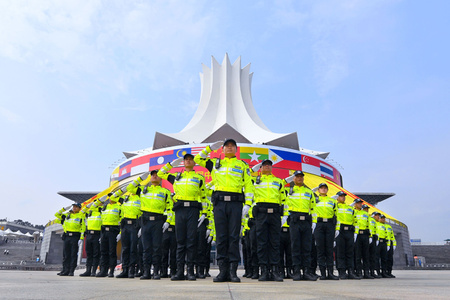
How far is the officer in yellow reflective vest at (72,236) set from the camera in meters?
9.56

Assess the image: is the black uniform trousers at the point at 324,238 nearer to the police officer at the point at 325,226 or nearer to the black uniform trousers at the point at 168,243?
the police officer at the point at 325,226

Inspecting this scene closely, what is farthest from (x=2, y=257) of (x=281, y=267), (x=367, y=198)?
(x=367, y=198)

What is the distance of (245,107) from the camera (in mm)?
42688

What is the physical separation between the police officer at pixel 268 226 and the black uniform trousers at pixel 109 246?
15.1 feet

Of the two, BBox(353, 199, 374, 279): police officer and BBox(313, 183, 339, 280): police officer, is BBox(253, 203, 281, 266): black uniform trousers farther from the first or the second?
BBox(353, 199, 374, 279): police officer

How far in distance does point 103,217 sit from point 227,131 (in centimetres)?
2969

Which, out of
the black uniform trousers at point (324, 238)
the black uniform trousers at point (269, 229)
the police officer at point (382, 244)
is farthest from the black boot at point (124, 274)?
the police officer at point (382, 244)

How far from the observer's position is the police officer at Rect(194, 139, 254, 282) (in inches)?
219

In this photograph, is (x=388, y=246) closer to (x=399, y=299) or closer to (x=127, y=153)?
(x=399, y=299)

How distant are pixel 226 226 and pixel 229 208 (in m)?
0.31

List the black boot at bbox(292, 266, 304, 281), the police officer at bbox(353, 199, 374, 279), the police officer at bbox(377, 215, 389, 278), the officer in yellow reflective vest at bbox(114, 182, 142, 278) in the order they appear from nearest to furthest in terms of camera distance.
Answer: the black boot at bbox(292, 266, 304, 281) → the officer in yellow reflective vest at bbox(114, 182, 142, 278) → the police officer at bbox(353, 199, 374, 279) → the police officer at bbox(377, 215, 389, 278)

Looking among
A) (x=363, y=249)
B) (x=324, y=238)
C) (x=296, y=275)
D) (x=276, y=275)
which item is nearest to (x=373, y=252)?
(x=363, y=249)

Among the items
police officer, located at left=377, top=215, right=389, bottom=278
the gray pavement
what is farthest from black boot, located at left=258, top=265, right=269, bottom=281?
police officer, located at left=377, top=215, right=389, bottom=278

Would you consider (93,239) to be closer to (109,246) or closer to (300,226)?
(109,246)
